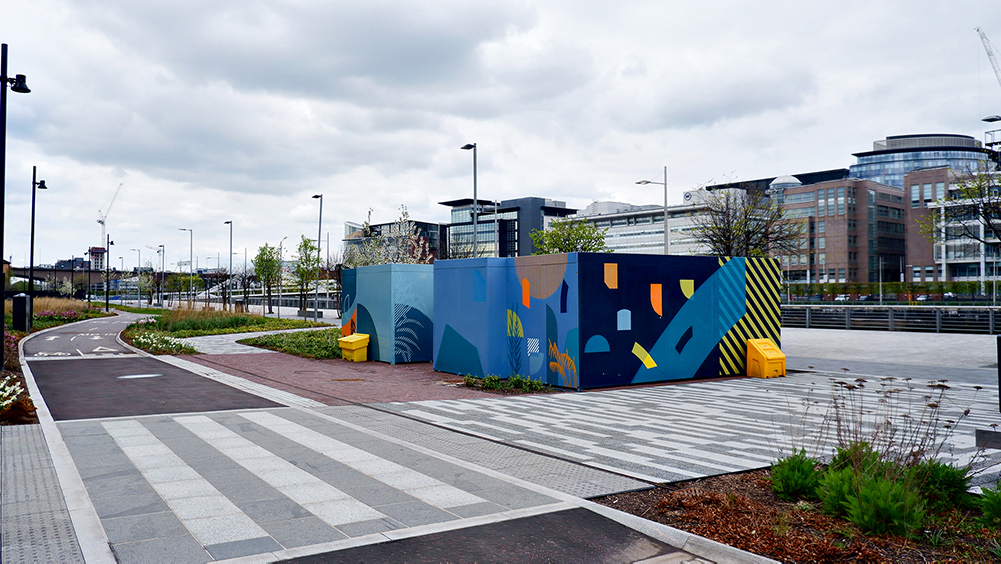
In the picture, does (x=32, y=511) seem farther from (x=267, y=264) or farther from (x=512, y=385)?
(x=267, y=264)

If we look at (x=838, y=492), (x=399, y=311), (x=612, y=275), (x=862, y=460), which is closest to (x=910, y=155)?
(x=399, y=311)

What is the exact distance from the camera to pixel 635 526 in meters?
5.24

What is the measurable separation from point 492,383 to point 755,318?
7.12 m

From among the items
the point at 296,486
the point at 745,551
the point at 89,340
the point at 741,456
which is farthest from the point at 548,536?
the point at 89,340

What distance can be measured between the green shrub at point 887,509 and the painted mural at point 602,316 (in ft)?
28.8

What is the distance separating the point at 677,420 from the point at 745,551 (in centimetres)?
558

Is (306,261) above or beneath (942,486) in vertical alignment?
above

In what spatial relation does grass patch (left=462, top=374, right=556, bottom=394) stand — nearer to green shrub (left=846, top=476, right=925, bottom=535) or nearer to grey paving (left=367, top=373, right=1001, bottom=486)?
grey paving (left=367, top=373, right=1001, bottom=486)

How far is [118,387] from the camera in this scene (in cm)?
1359

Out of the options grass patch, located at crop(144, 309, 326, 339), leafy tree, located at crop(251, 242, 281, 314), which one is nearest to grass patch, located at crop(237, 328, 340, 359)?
grass patch, located at crop(144, 309, 326, 339)

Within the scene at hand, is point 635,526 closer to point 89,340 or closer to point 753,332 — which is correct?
point 753,332

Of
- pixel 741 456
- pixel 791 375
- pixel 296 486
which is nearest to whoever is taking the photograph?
pixel 296 486

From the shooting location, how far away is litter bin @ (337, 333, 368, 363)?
19.8 metres

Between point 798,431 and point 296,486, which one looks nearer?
point 296,486
